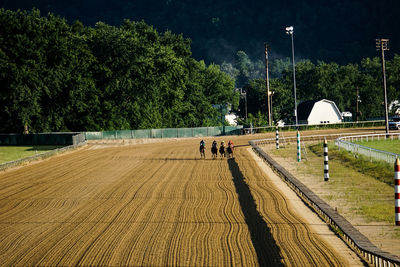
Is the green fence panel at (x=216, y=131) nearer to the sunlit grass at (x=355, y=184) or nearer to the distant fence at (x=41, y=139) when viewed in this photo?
the distant fence at (x=41, y=139)

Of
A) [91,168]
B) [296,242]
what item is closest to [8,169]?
[91,168]

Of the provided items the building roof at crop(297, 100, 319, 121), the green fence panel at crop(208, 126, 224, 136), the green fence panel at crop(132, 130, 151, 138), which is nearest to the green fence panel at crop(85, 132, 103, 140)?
the green fence panel at crop(132, 130, 151, 138)

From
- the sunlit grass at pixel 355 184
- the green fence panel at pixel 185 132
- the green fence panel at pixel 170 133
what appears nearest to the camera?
the sunlit grass at pixel 355 184

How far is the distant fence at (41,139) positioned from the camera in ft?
145

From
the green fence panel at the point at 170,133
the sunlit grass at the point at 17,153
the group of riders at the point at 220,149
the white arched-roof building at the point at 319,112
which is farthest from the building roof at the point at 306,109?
the group of riders at the point at 220,149

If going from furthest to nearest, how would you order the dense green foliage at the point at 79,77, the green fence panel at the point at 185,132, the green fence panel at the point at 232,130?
1. the green fence panel at the point at 232,130
2. the green fence panel at the point at 185,132
3. the dense green foliage at the point at 79,77

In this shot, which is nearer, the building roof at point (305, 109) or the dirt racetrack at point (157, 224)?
the dirt racetrack at point (157, 224)

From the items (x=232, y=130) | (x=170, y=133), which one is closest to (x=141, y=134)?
(x=170, y=133)

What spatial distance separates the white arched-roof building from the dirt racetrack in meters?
83.8

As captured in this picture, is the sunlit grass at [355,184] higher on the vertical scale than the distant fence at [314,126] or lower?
lower

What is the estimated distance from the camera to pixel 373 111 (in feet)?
353

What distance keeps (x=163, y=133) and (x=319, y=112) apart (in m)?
52.9

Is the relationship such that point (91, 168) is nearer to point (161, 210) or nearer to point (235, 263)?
point (161, 210)

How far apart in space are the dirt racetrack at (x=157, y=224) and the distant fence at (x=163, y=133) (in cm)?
3103
